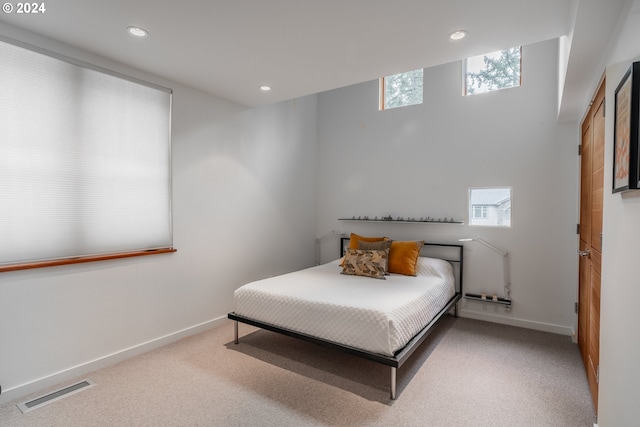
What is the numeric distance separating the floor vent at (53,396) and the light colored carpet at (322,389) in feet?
0.18

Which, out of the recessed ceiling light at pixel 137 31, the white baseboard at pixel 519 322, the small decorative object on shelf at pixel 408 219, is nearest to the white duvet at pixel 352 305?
the white baseboard at pixel 519 322

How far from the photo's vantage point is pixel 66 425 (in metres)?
1.95

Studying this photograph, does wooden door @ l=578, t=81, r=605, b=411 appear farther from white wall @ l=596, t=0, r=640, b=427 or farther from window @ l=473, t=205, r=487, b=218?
window @ l=473, t=205, r=487, b=218

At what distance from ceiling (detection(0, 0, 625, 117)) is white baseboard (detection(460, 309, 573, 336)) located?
228cm

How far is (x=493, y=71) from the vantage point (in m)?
3.82

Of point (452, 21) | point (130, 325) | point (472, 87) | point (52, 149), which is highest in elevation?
point (472, 87)

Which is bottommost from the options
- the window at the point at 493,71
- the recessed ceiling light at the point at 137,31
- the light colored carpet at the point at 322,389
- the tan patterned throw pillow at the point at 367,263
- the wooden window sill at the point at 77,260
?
the light colored carpet at the point at 322,389

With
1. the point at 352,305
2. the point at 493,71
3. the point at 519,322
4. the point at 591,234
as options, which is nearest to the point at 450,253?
the point at 519,322

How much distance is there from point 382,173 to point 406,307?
7.90 ft

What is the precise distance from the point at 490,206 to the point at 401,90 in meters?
1.96

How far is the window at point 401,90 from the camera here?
4.30 metres

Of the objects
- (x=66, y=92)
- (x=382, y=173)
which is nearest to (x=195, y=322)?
(x=66, y=92)

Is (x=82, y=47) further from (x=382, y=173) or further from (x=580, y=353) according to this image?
(x=580, y=353)

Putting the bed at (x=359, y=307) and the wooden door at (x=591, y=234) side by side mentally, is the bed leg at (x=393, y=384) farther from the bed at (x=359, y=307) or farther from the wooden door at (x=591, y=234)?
the wooden door at (x=591, y=234)
